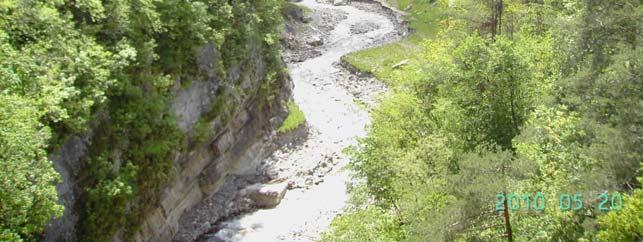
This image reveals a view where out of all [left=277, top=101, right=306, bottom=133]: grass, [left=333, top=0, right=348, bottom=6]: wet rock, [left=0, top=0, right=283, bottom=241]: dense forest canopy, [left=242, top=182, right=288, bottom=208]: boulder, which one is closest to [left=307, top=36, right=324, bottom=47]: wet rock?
[left=277, top=101, right=306, bottom=133]: grass

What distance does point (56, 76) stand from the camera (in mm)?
21781

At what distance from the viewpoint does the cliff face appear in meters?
24.2

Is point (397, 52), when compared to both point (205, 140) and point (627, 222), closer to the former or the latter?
point (205, 140)

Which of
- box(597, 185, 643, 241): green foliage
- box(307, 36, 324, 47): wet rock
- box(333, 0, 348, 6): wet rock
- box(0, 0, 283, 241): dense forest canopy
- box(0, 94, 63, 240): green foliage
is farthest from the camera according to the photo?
box(333, 0, 348, 6): wet rock

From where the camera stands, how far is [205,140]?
126 ft

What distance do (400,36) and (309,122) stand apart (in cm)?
3982

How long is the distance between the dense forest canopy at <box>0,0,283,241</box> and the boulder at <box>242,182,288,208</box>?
32.4ft

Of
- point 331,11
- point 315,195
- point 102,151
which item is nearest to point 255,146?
point 315,195

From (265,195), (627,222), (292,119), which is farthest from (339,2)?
(627,222)

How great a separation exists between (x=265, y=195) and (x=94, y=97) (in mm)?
21024

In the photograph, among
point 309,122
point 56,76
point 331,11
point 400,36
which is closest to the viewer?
point 56,76

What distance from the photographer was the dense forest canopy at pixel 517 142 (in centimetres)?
1805

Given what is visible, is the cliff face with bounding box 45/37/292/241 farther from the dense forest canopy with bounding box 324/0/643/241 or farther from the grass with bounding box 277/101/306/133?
the dense forest canopy with bounding box 324/0/643/241

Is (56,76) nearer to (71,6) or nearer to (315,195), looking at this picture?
(71,6)
